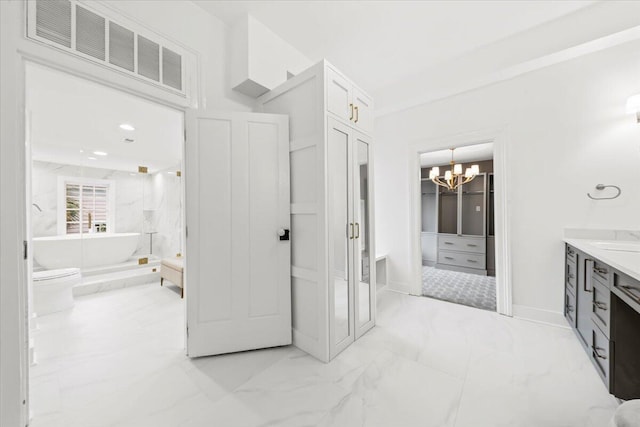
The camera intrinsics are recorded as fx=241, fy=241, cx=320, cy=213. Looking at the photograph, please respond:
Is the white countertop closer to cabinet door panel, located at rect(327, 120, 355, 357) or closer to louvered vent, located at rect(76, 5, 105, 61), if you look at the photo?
cabinet door panel, located at rect(327, 120, 355, 357)

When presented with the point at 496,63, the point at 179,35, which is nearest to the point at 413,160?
the point at 496,63

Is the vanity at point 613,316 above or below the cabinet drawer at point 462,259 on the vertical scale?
above

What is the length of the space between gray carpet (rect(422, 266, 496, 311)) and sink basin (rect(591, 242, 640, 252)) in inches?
49.6

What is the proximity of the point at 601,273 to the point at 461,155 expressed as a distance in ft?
12.8

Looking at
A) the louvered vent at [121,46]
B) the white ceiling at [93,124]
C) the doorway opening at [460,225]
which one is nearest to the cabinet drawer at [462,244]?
the doorway opening at [460,225]

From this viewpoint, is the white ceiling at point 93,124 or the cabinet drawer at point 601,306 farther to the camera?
the white ceiling at point 93,124

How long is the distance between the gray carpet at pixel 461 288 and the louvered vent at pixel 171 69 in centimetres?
369

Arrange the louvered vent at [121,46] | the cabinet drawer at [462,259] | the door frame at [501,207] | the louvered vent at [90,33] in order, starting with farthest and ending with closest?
the cabinet drawer at [462,259] → the door frame at [501,207] → the louvered vent at [121,46] → the louvered vent at [90,33]

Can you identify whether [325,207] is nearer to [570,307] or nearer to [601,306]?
[601,306]

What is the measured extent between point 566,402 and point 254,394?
187 centimetres

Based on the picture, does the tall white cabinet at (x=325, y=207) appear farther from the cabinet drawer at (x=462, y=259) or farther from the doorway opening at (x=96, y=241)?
the cabinet drawer at (x=462, y=259)

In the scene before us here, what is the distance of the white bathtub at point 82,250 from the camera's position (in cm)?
408

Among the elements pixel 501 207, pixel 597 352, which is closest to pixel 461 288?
pixel 501 207

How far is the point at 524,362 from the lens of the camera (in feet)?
5.97
